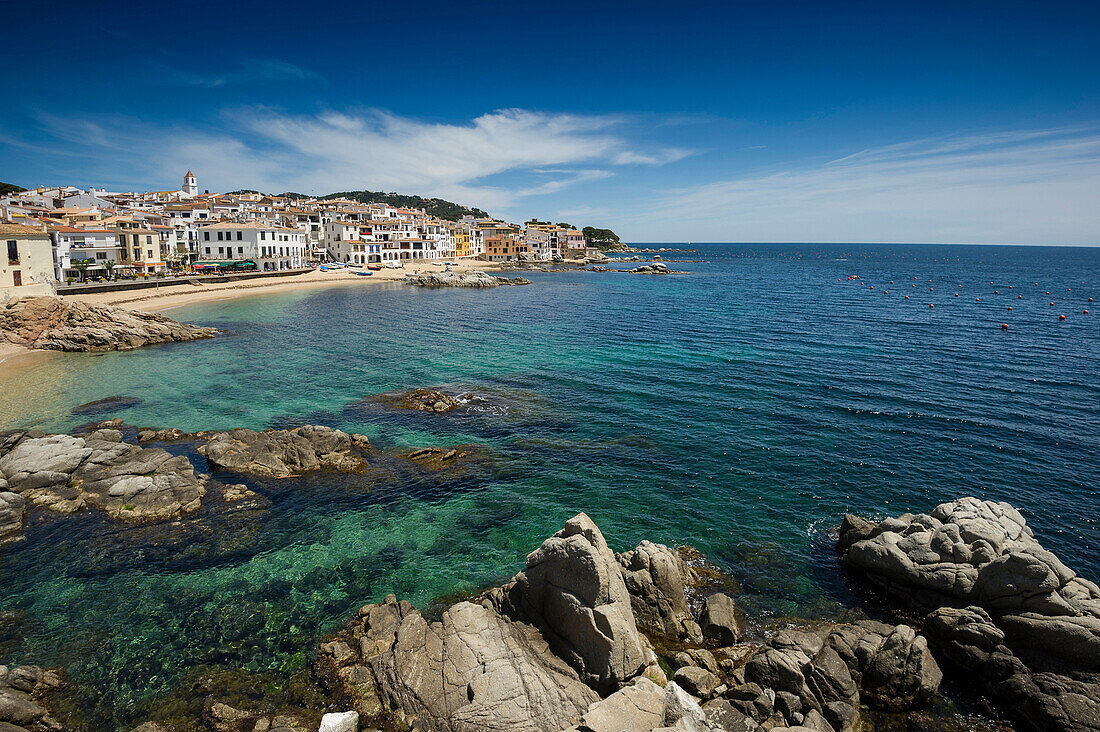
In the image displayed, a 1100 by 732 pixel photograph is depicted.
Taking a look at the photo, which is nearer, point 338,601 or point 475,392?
point 338,601

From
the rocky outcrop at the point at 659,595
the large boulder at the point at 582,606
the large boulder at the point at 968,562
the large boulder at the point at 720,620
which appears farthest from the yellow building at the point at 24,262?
the large boulder at the point at 968,562

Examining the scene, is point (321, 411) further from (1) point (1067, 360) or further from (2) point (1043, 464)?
(1) point (1067, 360)

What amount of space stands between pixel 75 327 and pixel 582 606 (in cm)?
5256

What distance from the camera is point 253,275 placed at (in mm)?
92625

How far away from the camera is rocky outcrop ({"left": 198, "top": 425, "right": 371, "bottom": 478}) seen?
23375 millimetres

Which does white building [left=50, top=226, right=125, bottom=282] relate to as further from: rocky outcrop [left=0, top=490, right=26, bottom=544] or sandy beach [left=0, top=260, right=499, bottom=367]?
rocky outcrop [left=0, top=490, right=26, bottom=544]

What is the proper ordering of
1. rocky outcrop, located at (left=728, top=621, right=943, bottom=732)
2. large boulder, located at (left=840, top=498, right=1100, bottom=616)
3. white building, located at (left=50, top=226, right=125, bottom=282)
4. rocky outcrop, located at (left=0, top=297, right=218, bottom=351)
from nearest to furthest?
1. rocky outcrop, located at (left=728, top=621, right=943, bottom=732)
2. large boulder, located at (left=840, top=498, right=1100, bottom=616)
3. rocky outcrop, located at (left=0, top=297, right=218, bottom=351)
4. white building, located at (left=50, top=226, right=125, bottom=282)

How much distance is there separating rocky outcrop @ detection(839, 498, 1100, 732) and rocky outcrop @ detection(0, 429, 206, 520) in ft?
79.7

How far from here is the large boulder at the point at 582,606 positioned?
1232 cm

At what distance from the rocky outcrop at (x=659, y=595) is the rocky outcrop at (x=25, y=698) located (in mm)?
A: 13400

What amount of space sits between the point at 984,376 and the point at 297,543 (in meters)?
44.5

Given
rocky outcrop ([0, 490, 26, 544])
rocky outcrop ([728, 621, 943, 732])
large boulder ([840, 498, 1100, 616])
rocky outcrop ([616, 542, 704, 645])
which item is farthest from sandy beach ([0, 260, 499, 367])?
large boulder ([840, 498, 1100, 616])

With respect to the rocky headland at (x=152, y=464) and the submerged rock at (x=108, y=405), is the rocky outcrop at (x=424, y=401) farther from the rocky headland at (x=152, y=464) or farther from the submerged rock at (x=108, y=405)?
the submerged rock at (x=108, y=405)

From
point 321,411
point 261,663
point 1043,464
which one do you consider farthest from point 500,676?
point 1043,464
